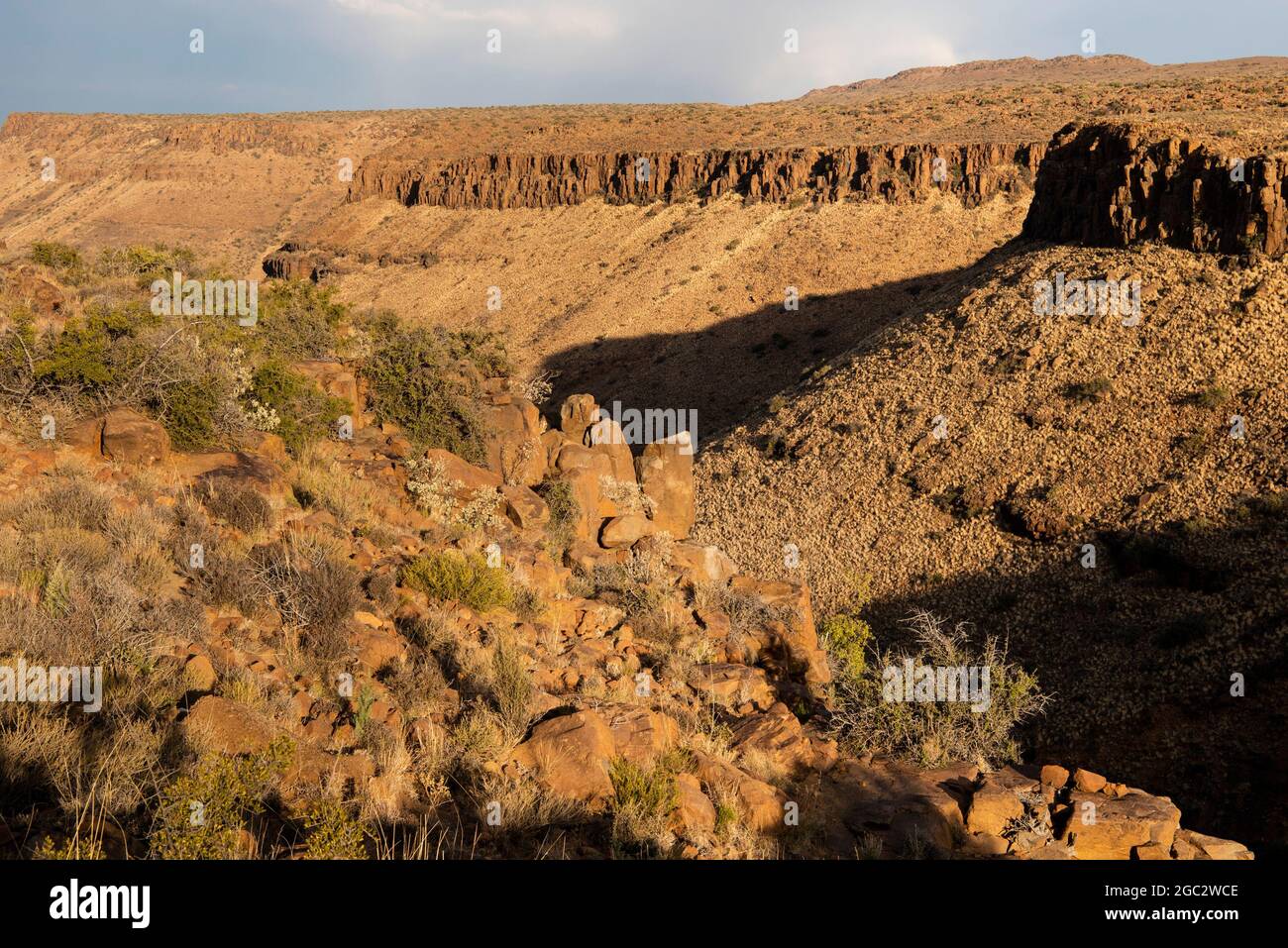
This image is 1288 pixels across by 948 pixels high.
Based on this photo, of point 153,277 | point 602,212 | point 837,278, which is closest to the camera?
point 153,277

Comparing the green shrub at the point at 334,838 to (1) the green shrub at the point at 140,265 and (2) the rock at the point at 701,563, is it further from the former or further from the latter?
(1) the green shrub at the point at 140,265

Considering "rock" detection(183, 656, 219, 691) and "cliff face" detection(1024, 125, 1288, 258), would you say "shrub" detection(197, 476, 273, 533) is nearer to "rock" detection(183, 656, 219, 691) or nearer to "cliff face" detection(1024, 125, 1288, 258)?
"rock" detection(183, 656, 219, 691)

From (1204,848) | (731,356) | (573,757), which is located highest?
(731,356)

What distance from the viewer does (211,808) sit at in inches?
141

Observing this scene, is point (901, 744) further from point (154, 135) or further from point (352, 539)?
point (154, 135)

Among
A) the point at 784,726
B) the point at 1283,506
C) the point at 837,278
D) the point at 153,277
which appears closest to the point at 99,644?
the point at 784,726

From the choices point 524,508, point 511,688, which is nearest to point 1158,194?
point 524,508

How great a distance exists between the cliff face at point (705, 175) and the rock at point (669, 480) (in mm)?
28731

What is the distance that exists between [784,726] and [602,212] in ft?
155

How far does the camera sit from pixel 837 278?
3697 cm

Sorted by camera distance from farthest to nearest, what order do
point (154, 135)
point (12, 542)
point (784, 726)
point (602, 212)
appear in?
1. point (154, 135)
2. point (602, 212)
3. point (784, 726)
4. point (12, 542)

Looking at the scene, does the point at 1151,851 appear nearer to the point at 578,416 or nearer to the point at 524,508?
the point at 524,508

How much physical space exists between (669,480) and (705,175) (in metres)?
38.2

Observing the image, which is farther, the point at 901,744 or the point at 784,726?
the point at 901,744
